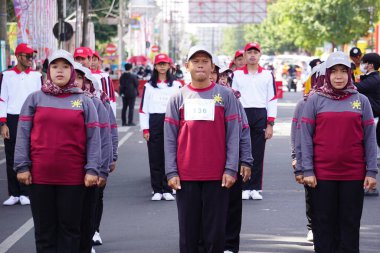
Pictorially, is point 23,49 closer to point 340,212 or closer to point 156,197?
point 156,197

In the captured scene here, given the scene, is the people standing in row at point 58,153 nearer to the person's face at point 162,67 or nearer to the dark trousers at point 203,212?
the dark trousers at point 203,212

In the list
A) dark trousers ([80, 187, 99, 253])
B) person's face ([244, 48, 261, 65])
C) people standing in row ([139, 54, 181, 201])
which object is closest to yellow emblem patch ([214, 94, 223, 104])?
dark trousers ([80, 187, 99, 253])

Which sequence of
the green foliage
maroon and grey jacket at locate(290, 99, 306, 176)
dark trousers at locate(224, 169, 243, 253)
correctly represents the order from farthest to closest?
1. the green foliage
2. dark trousers at locate(224, 169, 243, 253)
3. maroon and grey jacket at locate(290, 99, 306, 176)

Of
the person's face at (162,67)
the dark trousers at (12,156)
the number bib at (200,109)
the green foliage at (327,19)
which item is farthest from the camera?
the green foliage at (327,19)

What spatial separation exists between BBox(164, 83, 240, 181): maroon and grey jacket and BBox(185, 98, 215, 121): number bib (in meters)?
0.03

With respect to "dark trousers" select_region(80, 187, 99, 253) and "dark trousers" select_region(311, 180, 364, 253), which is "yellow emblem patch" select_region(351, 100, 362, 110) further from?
"dark trousers" select_region(80, 187, 99, 253)

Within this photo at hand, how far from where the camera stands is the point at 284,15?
7588 centimetres

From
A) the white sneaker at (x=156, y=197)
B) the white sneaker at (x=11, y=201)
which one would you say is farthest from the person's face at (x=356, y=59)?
the white sneaker at (x=11, y=201)

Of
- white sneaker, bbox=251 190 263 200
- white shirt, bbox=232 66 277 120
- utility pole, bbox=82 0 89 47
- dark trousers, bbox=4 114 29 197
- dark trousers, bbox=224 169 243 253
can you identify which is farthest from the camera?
utility pole, bbox=82 0 89 47

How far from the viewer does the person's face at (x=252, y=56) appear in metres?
12.3

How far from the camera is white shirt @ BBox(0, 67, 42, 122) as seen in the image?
12305 mm

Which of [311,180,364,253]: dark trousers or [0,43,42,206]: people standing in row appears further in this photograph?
[0,43,42,206]: people standing in row

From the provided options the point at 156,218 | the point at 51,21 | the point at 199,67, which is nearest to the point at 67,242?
the point at 199,67

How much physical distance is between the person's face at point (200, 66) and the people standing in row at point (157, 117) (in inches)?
216
